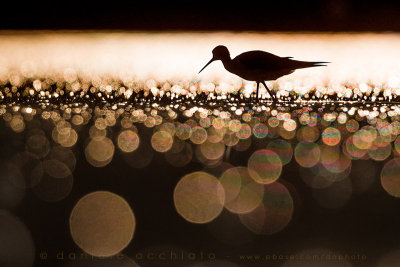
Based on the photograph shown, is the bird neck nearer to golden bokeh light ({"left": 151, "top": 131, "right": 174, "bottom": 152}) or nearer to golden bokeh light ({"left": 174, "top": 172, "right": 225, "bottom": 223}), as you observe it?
golden bokeh light ({"left": 151, "top": 131, "right": 174, "bottom": 152})

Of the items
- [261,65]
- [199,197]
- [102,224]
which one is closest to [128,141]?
[199,197]

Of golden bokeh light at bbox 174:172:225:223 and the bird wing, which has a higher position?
the bird wing

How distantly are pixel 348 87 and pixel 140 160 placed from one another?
5681 mm

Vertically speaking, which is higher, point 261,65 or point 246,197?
point 261,65

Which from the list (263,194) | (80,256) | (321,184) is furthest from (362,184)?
(80,256)

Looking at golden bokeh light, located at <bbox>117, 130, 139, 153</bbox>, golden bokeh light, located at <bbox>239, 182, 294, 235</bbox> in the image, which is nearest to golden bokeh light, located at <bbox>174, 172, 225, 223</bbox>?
golden bokeh light, located at <bbox>239, 182, 294, 235</bbox>

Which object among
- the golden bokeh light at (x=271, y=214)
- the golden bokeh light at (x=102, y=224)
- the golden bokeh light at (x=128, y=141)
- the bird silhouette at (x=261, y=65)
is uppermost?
the bird silhouette at (x=261, y=65)

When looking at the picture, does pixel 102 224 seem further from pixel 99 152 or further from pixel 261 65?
pixel 261 65

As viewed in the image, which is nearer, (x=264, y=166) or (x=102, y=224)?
(x=102, y=224)

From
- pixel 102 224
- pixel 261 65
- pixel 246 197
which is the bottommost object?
pixel 102 224

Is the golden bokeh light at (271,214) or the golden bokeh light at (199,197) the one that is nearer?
the golden bokeh light at (271,214)

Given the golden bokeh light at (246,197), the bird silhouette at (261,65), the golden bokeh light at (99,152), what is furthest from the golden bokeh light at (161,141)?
the bird silhouette at (261,65)

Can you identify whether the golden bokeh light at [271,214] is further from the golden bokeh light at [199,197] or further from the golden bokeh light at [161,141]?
the golden bokeh light at [161,141]

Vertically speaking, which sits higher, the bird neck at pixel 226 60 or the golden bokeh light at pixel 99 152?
the bird neck at pixel 226 60
